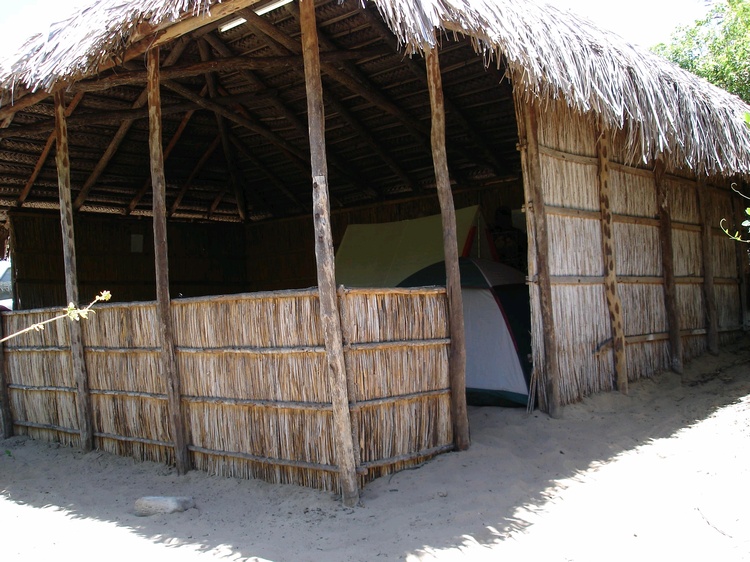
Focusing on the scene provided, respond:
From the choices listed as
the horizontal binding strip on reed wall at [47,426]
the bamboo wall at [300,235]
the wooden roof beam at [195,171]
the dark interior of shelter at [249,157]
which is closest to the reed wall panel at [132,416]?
the horizontal binding strip on reed wall at [47,426]

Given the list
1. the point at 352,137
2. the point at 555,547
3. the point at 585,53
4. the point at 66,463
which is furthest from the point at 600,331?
the point at 66,463

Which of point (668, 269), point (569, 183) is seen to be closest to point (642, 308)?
point (668, 269)

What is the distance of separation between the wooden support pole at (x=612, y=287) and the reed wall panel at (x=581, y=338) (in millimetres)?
57

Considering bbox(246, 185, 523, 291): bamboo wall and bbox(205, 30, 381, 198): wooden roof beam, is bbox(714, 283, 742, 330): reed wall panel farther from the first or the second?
bbox(205, 30, 381, 198): wooden roof beam

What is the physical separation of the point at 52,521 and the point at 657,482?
12.4ft

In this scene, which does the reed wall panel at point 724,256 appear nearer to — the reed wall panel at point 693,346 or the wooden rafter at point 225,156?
the reed wall panel at point 693,346

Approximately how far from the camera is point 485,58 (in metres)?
5.12

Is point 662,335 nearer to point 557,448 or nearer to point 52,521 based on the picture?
point 557,448

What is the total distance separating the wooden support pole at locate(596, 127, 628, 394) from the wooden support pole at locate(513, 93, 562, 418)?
93 centimetres

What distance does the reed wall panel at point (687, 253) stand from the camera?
6.87 meters

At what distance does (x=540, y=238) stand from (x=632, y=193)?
6.00 feet

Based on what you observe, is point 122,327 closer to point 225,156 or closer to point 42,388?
point 42,388

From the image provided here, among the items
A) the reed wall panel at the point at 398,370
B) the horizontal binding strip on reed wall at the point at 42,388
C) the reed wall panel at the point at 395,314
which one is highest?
the reed wall panel at the point at 395,314

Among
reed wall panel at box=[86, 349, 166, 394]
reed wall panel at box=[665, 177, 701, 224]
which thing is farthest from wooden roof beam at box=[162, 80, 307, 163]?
reed wall panel at box=[665, 177, 701, 224]
